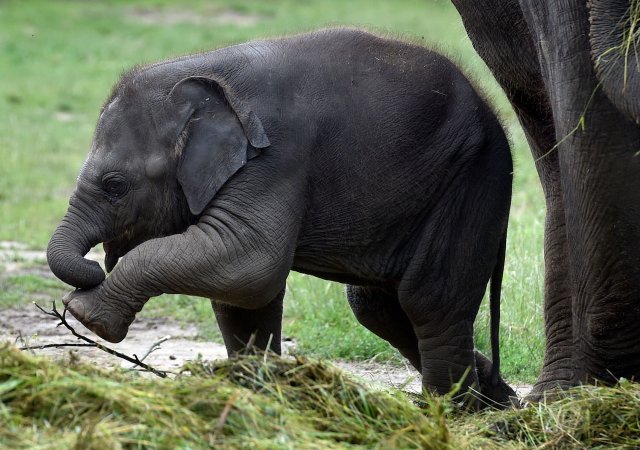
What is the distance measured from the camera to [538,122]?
5941 millimetres

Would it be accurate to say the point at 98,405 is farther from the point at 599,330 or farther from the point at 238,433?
the point at 599,330

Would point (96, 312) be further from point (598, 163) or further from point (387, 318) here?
point (598, 163)

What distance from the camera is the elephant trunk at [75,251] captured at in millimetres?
5000

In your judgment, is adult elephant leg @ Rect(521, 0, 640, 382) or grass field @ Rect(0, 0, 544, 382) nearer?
adult elephant leg @ Rect(521, 0, 640, 382)

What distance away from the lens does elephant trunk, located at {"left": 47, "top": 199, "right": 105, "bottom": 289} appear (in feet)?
16.4

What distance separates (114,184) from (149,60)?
2.46ft

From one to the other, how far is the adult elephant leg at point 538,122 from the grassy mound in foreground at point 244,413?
1246 millimetres

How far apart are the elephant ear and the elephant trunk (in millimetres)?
426

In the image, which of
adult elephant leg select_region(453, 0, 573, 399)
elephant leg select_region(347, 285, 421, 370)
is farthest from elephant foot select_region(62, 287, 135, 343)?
adult elephant leg select_region(453, 0, 573, 399)

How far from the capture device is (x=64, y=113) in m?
16.3

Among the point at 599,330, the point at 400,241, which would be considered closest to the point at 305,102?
the point at 400,241

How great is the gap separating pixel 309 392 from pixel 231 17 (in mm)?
20715

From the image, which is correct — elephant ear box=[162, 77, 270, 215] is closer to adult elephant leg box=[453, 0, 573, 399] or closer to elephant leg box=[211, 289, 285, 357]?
elephant leg box=[211, 289, 285, 357]

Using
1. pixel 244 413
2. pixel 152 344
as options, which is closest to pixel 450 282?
pixel 244 413
